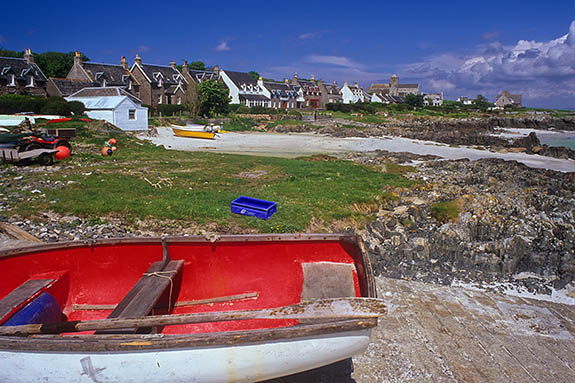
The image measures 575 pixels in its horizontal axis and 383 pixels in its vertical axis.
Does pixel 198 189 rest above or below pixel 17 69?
below

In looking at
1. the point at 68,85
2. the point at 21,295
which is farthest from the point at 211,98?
the point at 21,295

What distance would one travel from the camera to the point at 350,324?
13.6 feet

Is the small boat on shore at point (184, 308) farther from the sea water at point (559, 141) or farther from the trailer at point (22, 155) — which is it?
the sea water at point (559, 141)

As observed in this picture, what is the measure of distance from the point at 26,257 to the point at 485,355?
24.7ft

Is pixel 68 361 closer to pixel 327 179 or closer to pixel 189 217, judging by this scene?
pixel 189 217

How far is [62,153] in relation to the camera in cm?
2034

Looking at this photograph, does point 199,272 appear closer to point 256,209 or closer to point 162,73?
point 256,209

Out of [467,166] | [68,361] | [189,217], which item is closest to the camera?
[68,361]

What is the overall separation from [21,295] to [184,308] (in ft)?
7.69

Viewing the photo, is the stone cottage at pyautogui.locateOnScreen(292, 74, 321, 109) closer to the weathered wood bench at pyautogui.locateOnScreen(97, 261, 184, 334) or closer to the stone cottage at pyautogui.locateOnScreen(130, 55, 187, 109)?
the stone cottage at pyautogui.locateOnScreen(130, 55, 187, 109)

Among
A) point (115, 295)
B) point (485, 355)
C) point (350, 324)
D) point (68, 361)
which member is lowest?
point (485, 355)

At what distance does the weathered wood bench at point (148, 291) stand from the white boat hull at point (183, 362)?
0.63m

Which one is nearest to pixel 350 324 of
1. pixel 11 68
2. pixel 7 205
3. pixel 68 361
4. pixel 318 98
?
pixel 68 361

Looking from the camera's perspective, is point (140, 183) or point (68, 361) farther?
point (140, 183)
